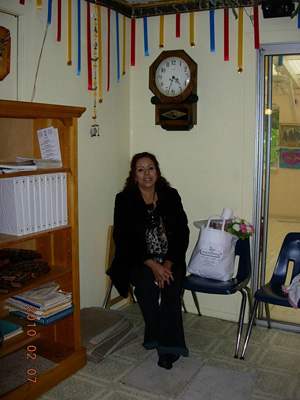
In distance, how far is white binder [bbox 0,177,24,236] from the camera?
93.4 inches

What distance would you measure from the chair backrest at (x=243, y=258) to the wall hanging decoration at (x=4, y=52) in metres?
1.88

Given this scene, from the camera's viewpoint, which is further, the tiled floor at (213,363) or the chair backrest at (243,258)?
the chair backrest at (243,258)

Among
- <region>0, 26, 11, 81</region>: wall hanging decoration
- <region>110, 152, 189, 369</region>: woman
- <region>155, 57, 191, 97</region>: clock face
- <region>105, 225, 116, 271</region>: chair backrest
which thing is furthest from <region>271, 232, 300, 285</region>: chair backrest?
<region>0, 26, 11, 81</region>: wall hanging decoration

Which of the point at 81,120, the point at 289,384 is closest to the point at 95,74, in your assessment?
the point at 81,120

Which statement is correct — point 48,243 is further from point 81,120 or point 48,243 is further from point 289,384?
point 289,384

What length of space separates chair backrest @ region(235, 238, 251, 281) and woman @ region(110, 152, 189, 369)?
386 millimetres

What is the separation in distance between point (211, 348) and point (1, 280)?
4.78 ft

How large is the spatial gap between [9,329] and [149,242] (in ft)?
3.58

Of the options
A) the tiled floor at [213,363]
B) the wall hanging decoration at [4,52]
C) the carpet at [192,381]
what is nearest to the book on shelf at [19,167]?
the wall hanging decoration at [4,52]

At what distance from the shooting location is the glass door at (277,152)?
329cm

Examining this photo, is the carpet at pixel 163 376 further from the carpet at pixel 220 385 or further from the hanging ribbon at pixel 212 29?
the hanging ribbon at pixel 212 29

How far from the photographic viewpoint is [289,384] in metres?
2.63

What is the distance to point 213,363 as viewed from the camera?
2887mm

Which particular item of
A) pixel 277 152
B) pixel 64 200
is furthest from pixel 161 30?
pixel 64 200
